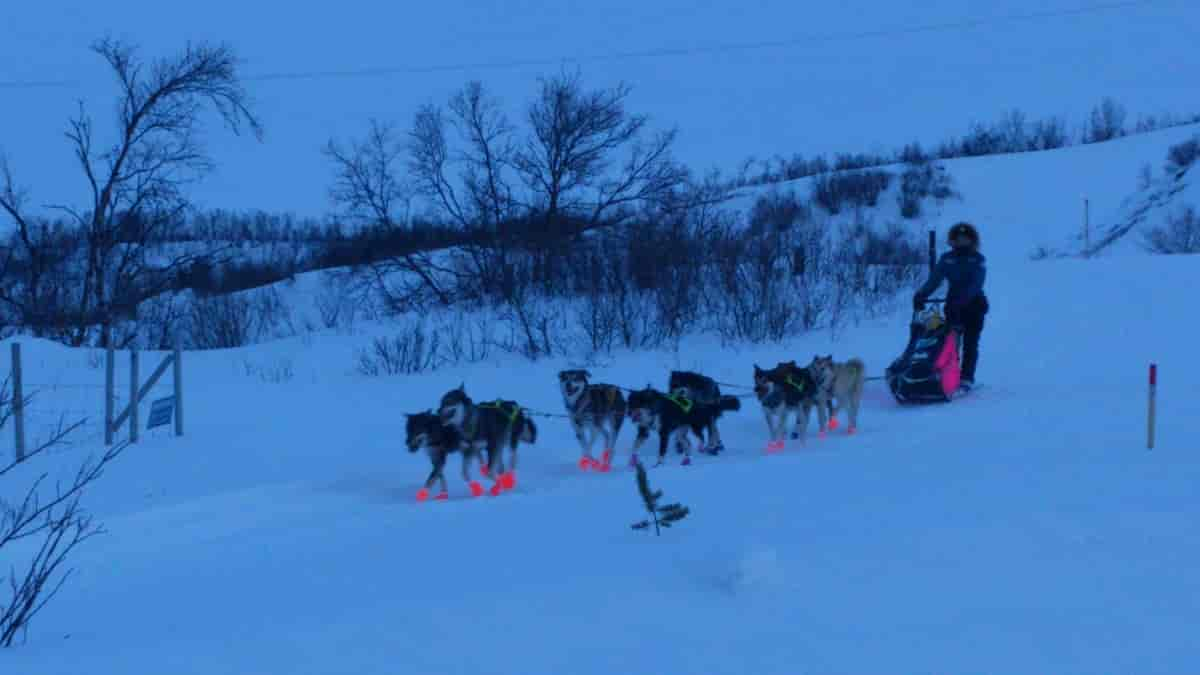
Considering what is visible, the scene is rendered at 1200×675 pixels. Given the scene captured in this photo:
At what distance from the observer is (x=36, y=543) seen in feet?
23.3

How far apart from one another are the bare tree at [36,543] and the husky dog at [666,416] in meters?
3.94

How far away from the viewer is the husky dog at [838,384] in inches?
363

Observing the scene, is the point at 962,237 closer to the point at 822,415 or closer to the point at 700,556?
the point at 822,415

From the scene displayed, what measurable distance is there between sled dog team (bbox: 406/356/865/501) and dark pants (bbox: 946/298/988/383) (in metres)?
1.33

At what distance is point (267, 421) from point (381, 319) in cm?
946

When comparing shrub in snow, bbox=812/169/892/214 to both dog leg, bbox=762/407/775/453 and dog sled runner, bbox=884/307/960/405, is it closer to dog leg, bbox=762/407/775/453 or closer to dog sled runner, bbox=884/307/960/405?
dog sled runner, bbox=884/307/960/405

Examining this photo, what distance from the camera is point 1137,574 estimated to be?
3.91 meters

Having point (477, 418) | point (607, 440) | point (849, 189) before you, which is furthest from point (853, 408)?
point (849, 189)

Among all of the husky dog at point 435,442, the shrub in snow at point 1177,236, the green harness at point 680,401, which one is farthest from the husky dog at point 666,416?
the shrub in snow at point 1177,236

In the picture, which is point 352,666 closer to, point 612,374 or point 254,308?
point 612,374

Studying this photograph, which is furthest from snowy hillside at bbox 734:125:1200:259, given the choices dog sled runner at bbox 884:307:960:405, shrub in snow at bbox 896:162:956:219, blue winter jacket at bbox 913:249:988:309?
dog sled runner at bbox 884:307:960:405

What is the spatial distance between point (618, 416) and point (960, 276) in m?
3.69

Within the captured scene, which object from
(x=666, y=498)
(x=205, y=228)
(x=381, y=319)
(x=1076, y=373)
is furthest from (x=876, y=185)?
(x=666, y=498)

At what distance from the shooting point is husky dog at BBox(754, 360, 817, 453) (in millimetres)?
8820
